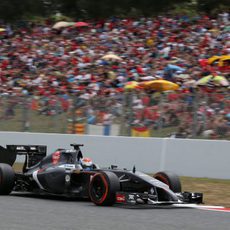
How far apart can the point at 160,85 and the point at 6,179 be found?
20.3ft

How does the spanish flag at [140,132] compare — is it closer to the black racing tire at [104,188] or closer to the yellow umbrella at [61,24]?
the black racing tire at [104,188]

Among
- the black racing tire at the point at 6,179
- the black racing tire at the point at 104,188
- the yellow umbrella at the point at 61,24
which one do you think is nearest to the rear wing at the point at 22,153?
the black racing tire at the point at 6,179

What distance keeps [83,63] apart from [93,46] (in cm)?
172

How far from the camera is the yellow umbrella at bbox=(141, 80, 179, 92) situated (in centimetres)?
1485

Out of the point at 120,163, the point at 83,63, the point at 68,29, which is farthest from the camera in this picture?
the point at 68,29

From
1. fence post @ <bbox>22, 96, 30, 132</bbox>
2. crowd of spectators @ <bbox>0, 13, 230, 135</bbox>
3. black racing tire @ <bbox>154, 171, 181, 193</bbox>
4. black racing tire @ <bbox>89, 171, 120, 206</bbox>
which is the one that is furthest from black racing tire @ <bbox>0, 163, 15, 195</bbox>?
fence post @ <bbox>22, 96, 30, 132</bbox>

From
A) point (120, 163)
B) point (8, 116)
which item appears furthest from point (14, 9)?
point (120, 163)

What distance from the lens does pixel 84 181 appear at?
916cm

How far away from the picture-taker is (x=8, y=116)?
15430 mm

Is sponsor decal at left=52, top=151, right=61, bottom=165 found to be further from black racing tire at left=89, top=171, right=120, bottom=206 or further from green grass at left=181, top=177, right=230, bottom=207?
green grass at left=181, top=177, right=230, bottom=207

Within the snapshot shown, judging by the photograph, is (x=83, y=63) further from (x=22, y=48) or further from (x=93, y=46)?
(x=22, y=48)

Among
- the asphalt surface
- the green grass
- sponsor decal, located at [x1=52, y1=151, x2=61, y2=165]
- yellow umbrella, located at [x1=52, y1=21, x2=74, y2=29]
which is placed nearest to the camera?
the asphalt surface

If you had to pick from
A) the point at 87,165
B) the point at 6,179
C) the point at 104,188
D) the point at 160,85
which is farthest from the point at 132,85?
the point at 104,188

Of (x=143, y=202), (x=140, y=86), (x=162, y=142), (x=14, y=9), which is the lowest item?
(x=143, y=202)
